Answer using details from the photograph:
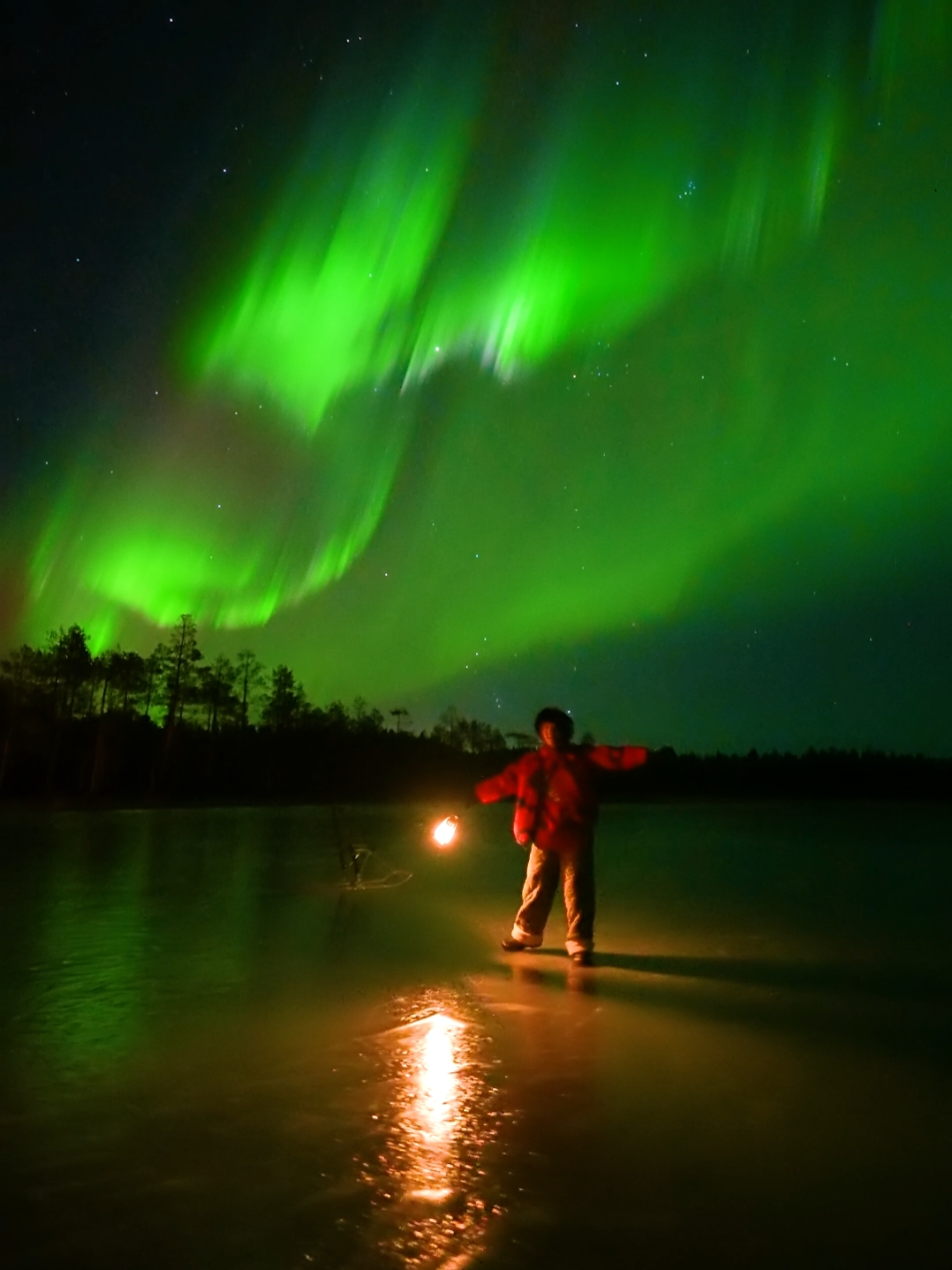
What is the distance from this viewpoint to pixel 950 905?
12711 millimetres

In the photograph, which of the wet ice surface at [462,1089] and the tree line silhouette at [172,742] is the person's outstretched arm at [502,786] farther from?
the tree line silhouette at [172,742]

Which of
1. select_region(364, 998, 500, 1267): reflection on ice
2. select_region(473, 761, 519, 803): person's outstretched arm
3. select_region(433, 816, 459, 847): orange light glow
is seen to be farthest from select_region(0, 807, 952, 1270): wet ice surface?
select_region(473, 761, 519, 803): person's outstretched arm

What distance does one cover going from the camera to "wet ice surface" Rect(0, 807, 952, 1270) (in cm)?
353

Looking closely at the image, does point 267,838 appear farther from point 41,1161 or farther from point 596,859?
point 41,1161

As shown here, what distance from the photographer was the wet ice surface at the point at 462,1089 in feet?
11.6

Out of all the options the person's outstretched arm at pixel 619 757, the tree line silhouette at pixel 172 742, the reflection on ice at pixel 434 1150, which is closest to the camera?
the reflection on ice at pixel 434 1150

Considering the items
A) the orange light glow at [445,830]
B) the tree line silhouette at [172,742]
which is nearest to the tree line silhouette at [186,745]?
the tree line silhouette at [172,742]

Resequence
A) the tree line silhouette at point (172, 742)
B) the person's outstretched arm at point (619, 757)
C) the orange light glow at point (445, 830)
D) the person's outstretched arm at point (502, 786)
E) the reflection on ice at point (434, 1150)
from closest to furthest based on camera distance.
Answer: the reflection on ice at point (434, 1150), the person's outstretched arm at point (619, 757), the person's outstretched arm at point (502, 786), the orange light glow at point (445, 830), the tree line silhouette at point (172, 742)

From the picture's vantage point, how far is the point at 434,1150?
13.9 feet

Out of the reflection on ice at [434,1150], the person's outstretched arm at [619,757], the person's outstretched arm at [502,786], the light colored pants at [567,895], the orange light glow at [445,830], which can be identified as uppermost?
the person's outstretched arm at [619,757]

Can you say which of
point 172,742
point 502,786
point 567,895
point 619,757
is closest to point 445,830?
point 502,786

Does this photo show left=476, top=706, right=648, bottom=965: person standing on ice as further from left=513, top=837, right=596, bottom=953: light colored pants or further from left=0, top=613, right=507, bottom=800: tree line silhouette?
left=0, top=613, right=507, bottom=800: tree line silhouette

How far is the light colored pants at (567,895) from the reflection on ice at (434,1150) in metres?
2.47

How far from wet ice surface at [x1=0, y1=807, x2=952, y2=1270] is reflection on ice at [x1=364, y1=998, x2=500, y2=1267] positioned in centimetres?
1
